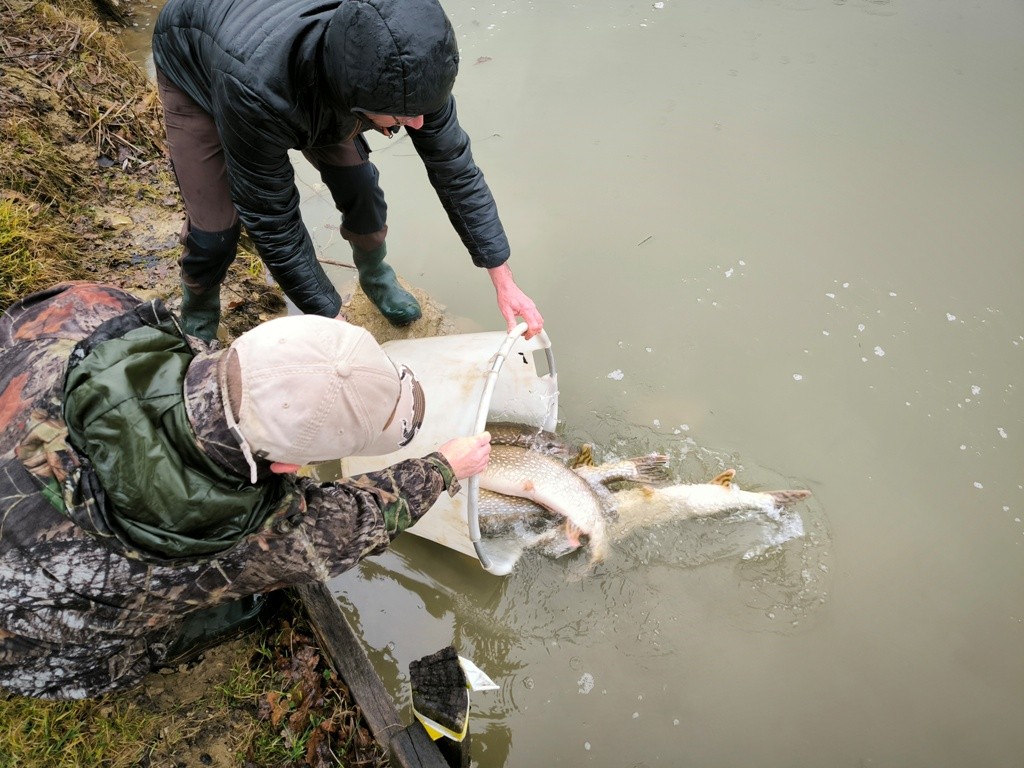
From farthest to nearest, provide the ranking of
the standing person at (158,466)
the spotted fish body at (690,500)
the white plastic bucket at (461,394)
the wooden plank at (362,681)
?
the spotted fish body at (690,500) → the white plastic bucket at (461,394) → the wooden plank at (362,681) → the standing person at (158,466)

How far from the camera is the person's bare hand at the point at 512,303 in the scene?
2.79 m

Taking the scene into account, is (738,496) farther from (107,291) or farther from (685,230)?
(107,291)

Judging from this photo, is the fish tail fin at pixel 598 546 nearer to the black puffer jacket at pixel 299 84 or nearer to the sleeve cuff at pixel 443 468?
the sleeve cuff at pixel 443 468

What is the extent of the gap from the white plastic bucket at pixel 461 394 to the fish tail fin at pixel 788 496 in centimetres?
123

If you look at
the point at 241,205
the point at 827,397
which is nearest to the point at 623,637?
the point at 827,397

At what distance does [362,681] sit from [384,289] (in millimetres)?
2085

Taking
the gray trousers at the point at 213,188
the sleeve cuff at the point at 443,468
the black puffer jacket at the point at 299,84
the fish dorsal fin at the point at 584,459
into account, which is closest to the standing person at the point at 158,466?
the sleeve cuff at the point at 443,468

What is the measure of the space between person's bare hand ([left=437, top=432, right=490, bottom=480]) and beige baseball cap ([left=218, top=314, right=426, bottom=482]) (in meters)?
0.62

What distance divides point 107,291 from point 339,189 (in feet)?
4.46

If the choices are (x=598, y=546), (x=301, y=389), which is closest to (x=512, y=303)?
(x=598, y=546)

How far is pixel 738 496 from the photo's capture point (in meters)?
3.28

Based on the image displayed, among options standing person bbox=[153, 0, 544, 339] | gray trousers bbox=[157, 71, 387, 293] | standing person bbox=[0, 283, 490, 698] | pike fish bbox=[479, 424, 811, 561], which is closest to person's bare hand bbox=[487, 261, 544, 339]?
standing person bbox=[153, 0, 544, 339]

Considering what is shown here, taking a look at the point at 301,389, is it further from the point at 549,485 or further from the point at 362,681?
the point at 549,485

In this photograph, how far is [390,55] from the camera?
5.50ft
